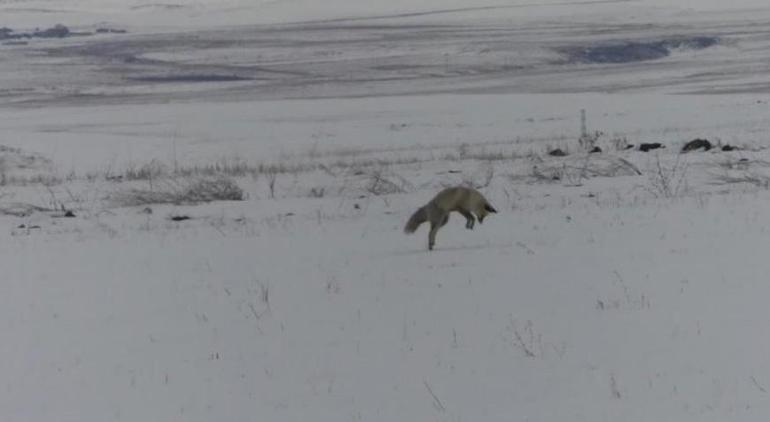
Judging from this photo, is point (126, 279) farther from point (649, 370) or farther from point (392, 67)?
point (392, 67)

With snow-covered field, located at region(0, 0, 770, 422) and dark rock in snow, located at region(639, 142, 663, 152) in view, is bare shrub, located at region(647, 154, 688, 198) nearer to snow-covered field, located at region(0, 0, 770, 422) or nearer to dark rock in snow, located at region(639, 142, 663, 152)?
snow-covered field, located at region(0, 0, 770, 422)

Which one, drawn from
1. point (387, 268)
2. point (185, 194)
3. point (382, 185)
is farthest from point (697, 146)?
point (387, 268)

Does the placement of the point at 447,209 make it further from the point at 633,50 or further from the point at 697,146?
the point at 633,50

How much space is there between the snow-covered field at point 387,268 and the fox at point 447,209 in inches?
11.4

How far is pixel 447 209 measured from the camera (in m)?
11.8

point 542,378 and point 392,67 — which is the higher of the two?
point 542,378

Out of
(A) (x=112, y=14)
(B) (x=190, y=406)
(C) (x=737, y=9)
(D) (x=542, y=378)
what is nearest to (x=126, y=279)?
(B) (x=190, y=406)

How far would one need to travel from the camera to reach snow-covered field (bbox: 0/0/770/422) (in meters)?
7.18

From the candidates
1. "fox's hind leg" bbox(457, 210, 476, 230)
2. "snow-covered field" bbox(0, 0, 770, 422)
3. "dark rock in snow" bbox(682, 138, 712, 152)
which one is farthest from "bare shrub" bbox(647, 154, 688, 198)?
"fox's hind leg" bbox(457, 210, 476, 230)

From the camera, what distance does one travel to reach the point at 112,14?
409ft

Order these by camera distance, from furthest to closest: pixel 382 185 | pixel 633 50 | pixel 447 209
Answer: pixel 633 50
pixel 382 185
pixel 447 209

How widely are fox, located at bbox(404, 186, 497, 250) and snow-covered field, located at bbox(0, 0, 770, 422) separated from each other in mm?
289

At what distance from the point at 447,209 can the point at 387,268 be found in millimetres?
992

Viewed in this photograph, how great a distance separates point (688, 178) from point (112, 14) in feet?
368
